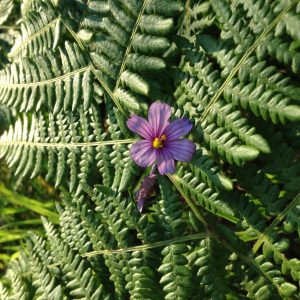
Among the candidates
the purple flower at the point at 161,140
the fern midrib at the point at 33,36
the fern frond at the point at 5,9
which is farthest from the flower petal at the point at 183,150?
the fern frond at the point at 5,9

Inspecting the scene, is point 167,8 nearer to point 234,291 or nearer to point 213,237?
point 213,237

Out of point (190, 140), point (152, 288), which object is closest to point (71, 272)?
point (152, 288)

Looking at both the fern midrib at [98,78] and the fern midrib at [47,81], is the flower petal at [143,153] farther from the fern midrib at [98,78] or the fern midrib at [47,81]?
the fern midrib at [47,81]

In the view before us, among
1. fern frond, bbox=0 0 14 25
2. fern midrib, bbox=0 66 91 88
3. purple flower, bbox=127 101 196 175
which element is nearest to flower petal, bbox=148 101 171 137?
purple flower, bbox=127 101 196 175

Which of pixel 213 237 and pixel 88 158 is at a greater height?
pixel 88 158

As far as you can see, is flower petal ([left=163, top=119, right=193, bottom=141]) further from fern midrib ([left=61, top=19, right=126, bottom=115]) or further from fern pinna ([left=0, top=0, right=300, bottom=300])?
fern midrib ([left=61, top=19, right=126, bottom=115])

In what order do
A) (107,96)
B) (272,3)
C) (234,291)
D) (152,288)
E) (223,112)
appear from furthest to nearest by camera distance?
(234,291), (107,96), (152,288), (223,112), (272,3)

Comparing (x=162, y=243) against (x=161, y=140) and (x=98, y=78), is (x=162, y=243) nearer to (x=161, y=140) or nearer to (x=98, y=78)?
(x=161, y=140)
